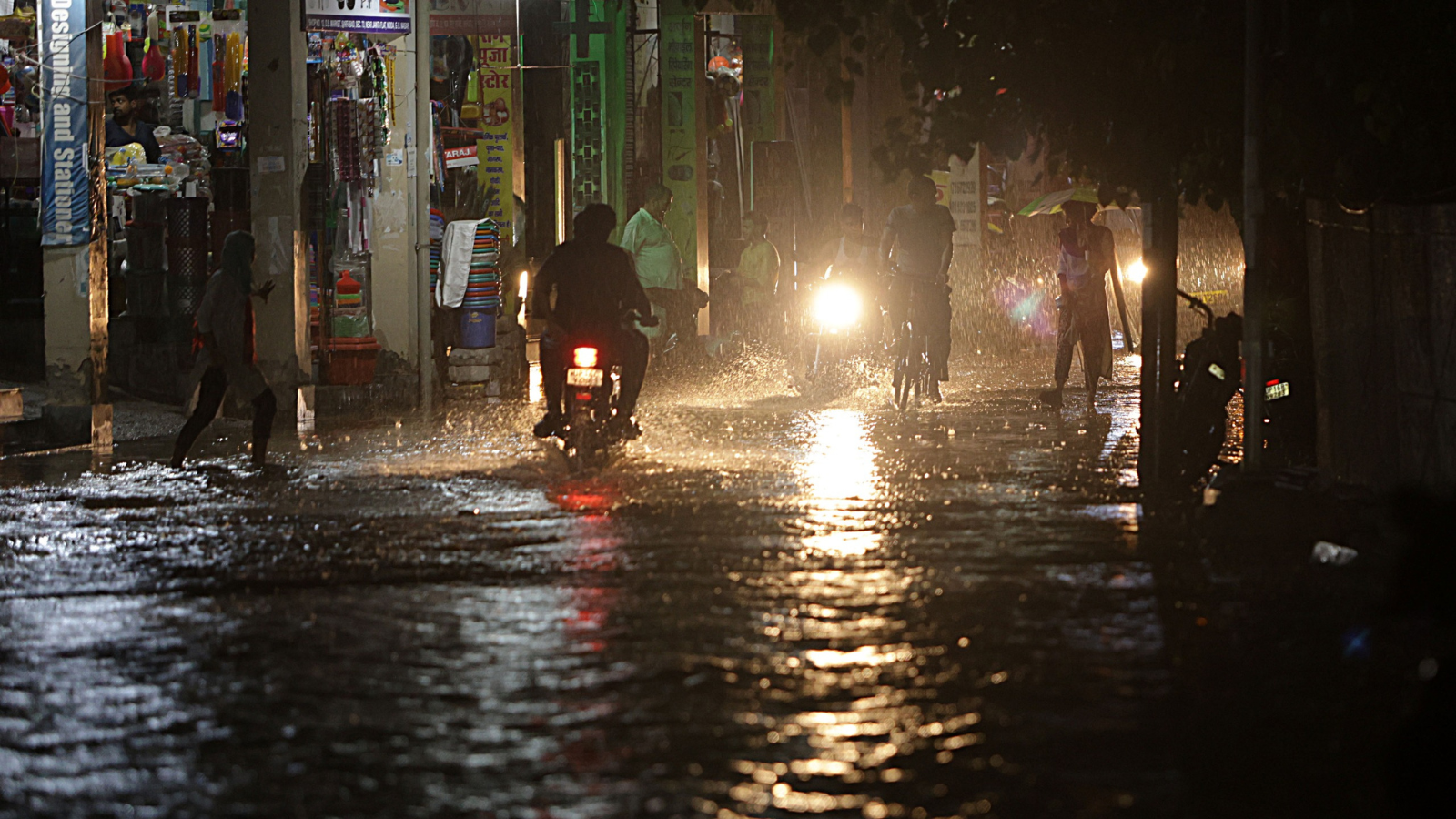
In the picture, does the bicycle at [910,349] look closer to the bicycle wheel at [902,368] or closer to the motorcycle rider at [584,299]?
the bicycle wheel at [902,368]

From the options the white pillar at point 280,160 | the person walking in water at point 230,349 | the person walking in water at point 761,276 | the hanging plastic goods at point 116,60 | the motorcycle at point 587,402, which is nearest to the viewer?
the motorcycle at point 587,402

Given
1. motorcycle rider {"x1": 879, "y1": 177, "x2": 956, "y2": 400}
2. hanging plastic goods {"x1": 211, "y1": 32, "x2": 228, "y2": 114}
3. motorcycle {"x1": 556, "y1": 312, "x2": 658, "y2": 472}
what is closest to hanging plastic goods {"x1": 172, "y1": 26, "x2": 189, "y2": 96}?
hanging plastic goods {"x1": 211, "y1": 32, "x2": 228, "y2": 114}

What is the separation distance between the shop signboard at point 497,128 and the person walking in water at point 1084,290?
10.4 metres

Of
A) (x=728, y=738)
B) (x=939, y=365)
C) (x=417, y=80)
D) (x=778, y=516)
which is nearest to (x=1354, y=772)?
(x=728, y=738)

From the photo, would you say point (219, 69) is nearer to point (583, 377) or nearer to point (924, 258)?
point (924, 258)

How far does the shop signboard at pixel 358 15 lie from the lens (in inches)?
717

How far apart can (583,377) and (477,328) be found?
983 centimetres

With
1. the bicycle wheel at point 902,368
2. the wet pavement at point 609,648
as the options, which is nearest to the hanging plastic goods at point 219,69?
the bicycle wheel at point 902,368

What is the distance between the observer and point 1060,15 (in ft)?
37.0

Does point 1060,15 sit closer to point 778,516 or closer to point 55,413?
point 778,516

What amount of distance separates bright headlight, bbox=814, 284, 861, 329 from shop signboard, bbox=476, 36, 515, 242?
7.54 m

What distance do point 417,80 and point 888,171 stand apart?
9.84m

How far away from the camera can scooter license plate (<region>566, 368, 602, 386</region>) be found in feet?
41.7

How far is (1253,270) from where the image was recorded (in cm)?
1071
